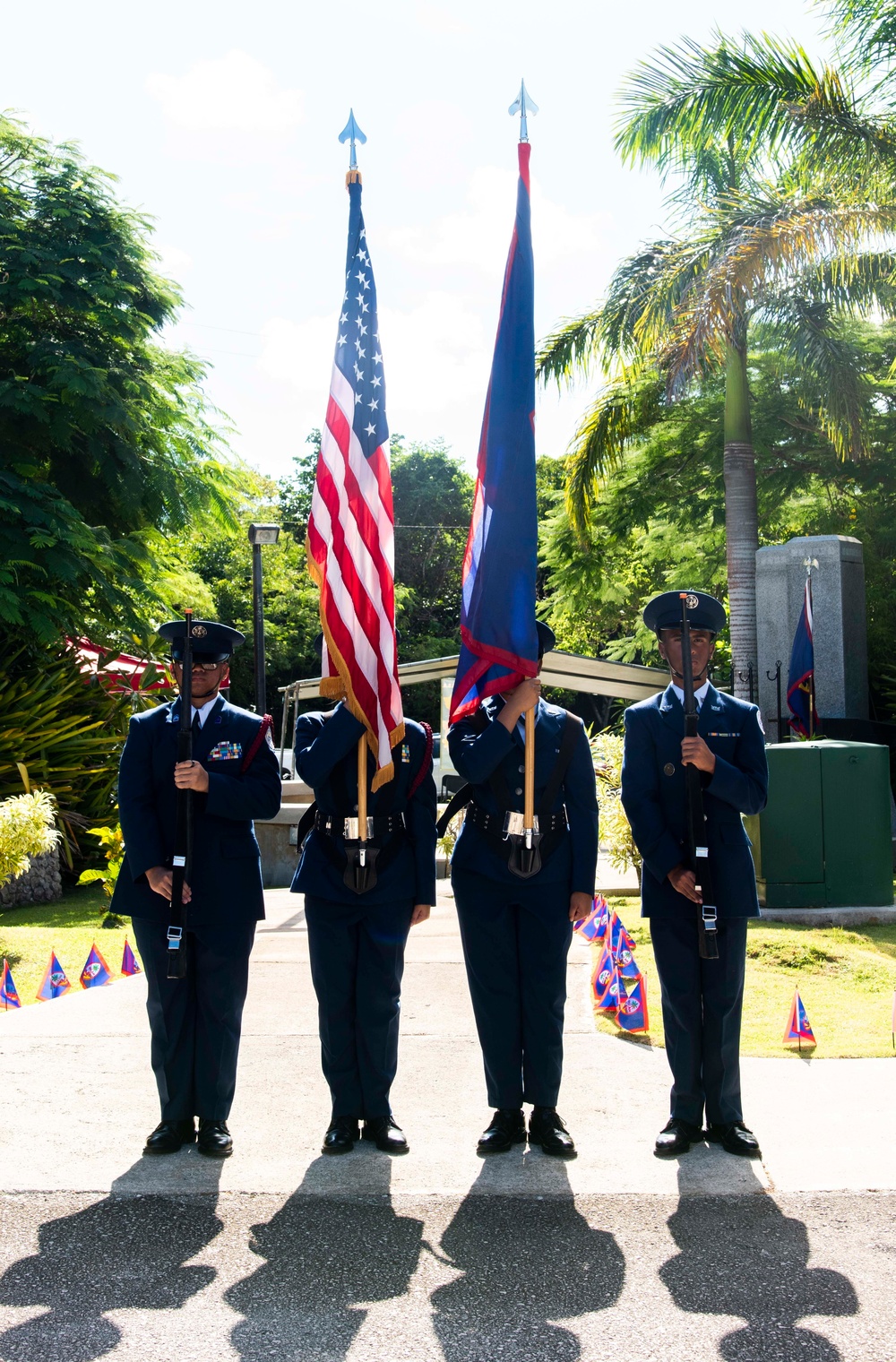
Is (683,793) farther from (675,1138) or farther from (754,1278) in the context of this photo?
(754,1278)

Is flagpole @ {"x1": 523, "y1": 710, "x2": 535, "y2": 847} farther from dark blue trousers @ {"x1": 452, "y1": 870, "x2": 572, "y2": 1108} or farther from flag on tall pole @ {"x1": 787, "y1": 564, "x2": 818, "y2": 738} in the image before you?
flag on tall pole @ {"x1": 787, "y1": 564, "x2": 818, "y2": 738}

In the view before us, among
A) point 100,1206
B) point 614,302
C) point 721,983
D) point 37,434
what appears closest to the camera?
point 100,1206

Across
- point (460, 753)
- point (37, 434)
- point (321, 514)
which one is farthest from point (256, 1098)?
point (37, 434)

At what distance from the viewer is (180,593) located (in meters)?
19.2

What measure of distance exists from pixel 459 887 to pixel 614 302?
14.1 m

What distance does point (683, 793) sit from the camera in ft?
15.2

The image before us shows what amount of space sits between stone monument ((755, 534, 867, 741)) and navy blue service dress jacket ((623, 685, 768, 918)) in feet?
33.5

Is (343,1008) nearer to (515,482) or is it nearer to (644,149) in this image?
(515,482)

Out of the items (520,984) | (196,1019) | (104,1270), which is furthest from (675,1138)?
(104,1270)

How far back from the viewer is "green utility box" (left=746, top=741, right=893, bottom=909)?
935 centimetres

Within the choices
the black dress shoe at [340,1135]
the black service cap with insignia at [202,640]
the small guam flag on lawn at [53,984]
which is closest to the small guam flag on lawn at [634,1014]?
the black dress shoe at [340,1135]

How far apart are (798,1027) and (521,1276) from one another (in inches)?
110

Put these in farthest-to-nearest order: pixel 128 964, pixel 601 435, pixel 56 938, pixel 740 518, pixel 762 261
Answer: pixel 601 435
pixel 740 518
pixel 762 261
pixel 56 938
pixel 128 964

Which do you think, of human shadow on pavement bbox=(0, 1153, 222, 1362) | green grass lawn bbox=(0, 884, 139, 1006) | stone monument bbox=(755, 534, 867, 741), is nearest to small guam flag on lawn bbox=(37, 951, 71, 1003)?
green grass lawn bbox=(0, 884, 139, 1006)
